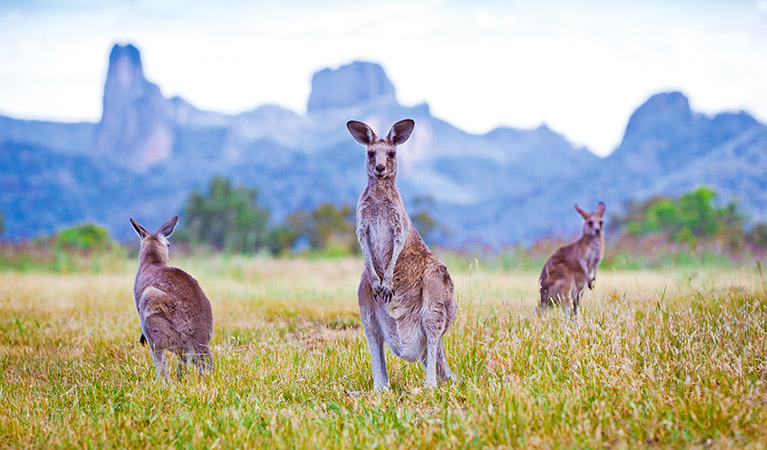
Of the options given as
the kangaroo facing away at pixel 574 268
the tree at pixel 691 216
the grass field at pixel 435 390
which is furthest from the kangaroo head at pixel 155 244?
the tree at pixel 691 216

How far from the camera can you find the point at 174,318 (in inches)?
200

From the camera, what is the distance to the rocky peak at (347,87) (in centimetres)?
13738

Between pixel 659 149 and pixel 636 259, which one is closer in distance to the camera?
pixel 636 259

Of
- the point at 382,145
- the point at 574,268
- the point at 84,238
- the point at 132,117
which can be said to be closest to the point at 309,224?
the point at 84,238

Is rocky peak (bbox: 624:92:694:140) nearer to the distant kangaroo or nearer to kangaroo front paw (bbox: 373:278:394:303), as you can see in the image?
the distant kangaroo

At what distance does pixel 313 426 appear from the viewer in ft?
12.4

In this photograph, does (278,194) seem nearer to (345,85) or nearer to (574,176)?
(574,176)

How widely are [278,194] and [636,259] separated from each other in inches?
Answer: 2852

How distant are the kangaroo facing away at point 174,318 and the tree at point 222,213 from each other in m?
38.1

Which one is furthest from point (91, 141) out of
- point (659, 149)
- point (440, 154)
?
point (659, 149)

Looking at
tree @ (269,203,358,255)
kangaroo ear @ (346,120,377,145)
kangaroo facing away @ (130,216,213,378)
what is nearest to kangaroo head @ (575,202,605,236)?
kangaroo ear @ (346,120,377,145)

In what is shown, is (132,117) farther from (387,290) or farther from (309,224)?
(387,290)

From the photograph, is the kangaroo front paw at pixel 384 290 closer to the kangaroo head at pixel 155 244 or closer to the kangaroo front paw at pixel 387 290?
the kangaroo front paw at pixel 387 290

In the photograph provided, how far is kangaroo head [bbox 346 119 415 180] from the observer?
4.37 m
